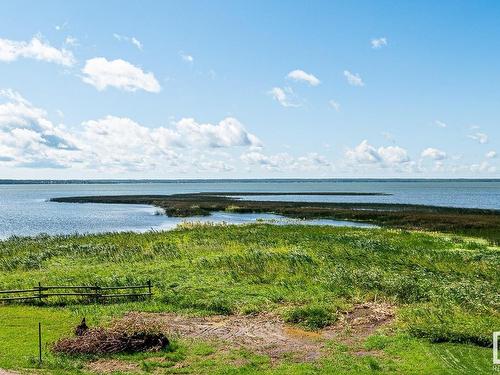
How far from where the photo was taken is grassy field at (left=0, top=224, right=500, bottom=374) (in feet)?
71.8

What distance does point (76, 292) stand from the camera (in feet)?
113

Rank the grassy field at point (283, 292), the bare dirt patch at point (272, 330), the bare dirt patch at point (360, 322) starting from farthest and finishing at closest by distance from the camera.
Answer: the bare dirt patch at point (360, 322) < the bare dirt patch at point (272, 330) < the grassy field at point (283, 292)

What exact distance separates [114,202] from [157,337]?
529ft

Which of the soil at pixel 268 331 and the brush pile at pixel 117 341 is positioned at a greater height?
the brush pile at pixel 117 341

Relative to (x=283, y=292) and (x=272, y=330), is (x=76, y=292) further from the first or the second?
(x=272, y=330)

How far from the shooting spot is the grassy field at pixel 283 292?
71.8 feet

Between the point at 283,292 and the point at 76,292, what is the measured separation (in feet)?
48.0

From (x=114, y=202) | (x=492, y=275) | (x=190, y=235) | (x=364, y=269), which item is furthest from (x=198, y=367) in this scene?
(x=114, y=202)

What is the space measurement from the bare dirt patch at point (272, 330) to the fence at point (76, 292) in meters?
3.85

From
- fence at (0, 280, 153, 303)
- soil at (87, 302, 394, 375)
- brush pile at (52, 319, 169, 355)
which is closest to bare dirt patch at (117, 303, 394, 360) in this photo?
soil at (87, 302, 394, 375)

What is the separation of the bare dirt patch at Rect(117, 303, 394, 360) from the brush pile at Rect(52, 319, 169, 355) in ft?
3.77

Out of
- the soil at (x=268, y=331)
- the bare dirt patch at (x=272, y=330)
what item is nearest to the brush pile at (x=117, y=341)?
the soil at (x=268, y=331)

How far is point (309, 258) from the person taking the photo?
44062 mm

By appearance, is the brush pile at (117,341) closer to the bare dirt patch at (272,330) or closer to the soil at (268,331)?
the soil at (268,331)
